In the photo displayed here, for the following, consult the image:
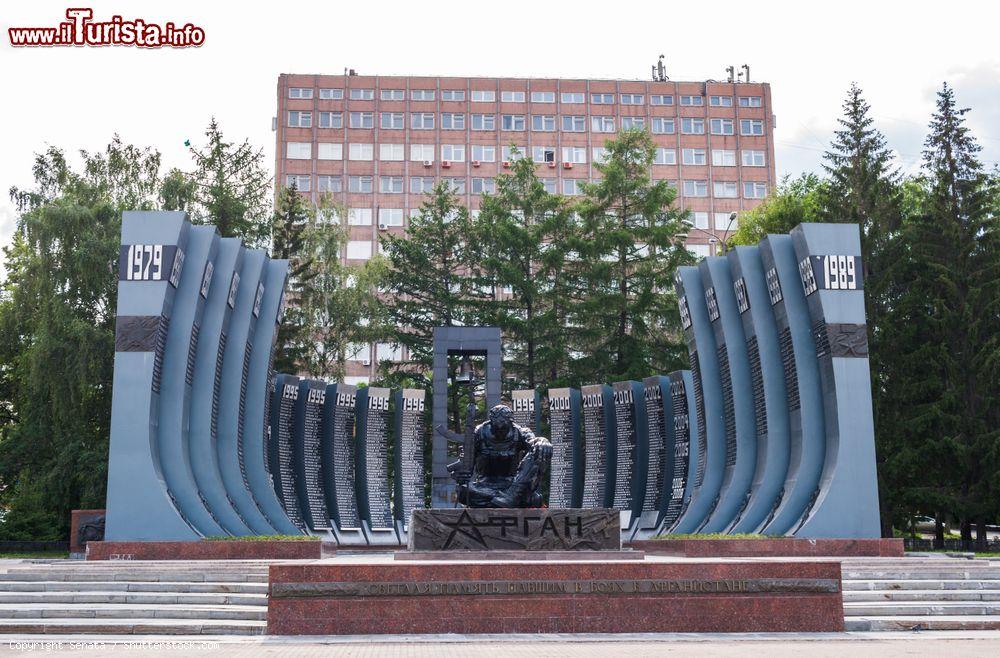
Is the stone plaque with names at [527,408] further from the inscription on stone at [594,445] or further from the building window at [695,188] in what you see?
the building window at [695,188]

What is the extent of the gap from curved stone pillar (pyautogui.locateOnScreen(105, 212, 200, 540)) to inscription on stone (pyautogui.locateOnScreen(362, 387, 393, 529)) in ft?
22.8

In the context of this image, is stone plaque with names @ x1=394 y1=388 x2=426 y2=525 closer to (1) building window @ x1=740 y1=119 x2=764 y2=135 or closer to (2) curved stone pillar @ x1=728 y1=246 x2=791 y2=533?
(2) curved stone pillar @ x1=728 y1=246 x2=791 y2=533

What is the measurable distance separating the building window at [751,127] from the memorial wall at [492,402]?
3829 centimetres

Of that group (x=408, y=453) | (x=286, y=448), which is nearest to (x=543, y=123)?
(x=408, y=453)

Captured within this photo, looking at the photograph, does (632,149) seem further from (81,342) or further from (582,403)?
(81,342)

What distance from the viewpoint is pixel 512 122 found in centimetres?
5941

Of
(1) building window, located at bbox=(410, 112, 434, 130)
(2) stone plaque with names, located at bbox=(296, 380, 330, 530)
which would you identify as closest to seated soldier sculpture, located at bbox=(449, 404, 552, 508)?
Answer: (2) stone plaque with names, located at bbox=(296, 380, 330, 530)

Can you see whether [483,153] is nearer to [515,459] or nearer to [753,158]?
[753,158]

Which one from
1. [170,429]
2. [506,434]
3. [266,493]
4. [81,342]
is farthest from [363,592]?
[81,342]

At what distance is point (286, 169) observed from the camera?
57750 millimetres

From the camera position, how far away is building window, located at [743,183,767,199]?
197ft

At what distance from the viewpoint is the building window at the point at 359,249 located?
56.9 metres

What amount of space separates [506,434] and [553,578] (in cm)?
578

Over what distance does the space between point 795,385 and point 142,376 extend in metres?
12.7
